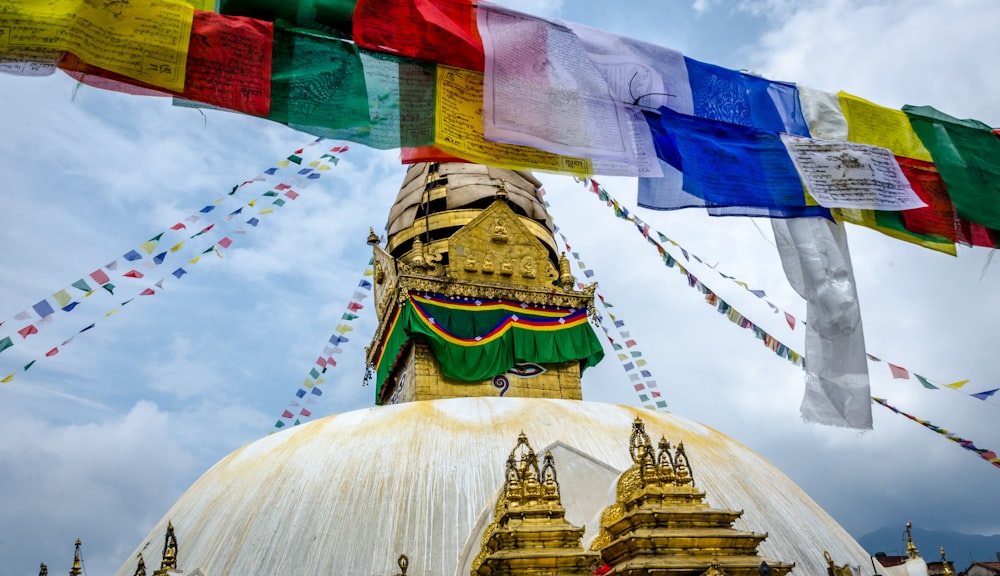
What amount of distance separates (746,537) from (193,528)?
5.60m

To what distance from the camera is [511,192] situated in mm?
14227

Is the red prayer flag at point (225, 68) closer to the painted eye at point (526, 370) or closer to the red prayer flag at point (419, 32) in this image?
the red prayer flag at point (419, 32)

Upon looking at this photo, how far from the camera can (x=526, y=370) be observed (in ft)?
40.6

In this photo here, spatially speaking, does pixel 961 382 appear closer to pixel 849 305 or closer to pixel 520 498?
pixel 849 305

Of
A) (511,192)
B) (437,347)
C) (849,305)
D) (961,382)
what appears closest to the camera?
(849,305)

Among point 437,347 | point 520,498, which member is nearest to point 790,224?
point 520,498

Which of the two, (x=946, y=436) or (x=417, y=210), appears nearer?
(x=946, y=436)

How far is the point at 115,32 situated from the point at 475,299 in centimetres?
902

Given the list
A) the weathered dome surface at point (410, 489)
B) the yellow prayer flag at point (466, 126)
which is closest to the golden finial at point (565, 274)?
the weathered dome surface at point (410, 489)

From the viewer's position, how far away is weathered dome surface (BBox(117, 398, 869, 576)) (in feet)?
24.2

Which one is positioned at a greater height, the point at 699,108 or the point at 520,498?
the point at 699,108

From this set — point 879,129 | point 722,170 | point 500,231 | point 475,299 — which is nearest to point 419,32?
point 722,170

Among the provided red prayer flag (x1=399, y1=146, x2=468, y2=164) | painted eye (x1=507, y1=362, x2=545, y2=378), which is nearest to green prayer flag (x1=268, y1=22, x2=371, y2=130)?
red prayer flag (x1=399, y1=146, x2=468, y2=164)

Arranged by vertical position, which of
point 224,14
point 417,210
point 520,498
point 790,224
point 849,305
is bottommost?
point 520,498
